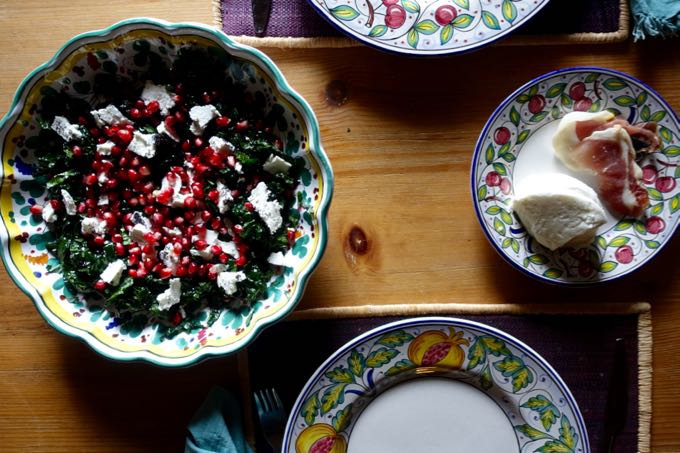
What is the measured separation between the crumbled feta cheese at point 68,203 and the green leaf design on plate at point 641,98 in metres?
1.58

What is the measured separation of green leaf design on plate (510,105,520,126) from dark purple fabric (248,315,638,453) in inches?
21.8

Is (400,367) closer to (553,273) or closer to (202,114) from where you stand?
(553,273)

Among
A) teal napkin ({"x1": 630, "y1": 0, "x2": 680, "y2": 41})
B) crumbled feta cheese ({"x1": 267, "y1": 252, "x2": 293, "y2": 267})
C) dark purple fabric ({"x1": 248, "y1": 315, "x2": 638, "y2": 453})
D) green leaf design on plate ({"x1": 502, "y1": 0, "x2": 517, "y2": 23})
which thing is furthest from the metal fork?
teal napkin ({"x1": 630, "y1": 0, "x2": 680, "y2": 41})

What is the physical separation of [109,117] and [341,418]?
3.41 feet

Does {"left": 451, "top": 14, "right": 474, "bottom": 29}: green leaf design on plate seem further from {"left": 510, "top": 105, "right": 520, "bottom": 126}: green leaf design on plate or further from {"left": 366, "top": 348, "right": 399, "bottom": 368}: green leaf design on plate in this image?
{"left": 366, "top": 348, "right": 399, "bottom": 368}: green leaf design on plate

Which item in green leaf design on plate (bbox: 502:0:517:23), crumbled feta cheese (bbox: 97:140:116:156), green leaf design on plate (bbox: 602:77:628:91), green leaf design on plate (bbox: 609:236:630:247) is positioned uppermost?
green leaf design on plate (bbox: 502:0:517:23)

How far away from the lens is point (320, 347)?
5.61ft

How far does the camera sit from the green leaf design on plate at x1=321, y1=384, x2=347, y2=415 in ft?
5.31

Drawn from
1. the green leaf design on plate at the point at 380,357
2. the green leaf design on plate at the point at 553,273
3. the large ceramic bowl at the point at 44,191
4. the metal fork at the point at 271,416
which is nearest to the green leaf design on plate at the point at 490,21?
the large ceramic bowl at the point at 44,191

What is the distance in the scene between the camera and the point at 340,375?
63.6 inches

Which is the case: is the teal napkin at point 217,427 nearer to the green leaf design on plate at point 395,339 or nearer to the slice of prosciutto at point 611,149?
the green leaf design on plate at point 395,339

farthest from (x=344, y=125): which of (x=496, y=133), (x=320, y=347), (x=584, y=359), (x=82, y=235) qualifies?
(x=584, y=359)

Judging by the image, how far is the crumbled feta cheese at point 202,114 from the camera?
61.8 inches

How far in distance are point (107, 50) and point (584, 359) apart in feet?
5.14
